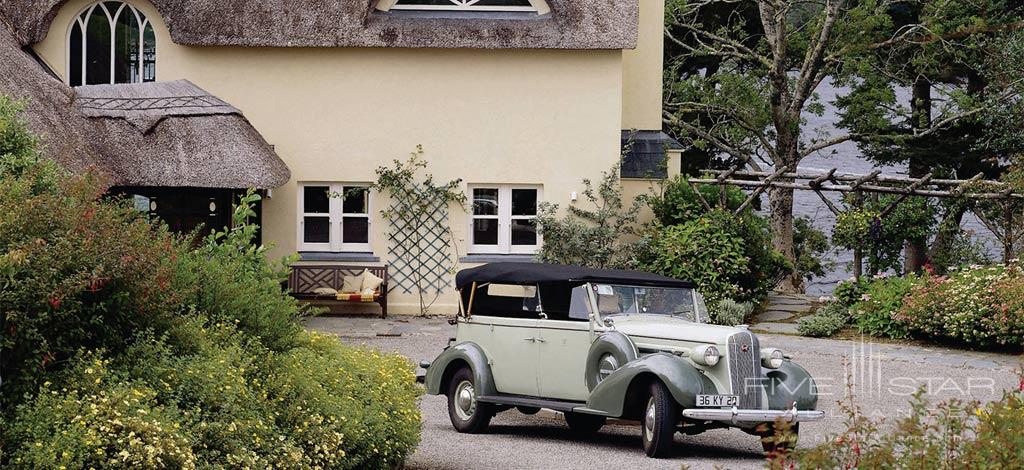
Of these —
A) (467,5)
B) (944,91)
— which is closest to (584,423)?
(467,5)

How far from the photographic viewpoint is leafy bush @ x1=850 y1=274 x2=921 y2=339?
1884 centimetres

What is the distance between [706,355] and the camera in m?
10.5

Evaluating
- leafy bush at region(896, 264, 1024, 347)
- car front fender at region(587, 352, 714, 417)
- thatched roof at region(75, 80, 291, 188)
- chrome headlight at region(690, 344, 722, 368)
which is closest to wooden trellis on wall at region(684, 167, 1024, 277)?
leafy bush at region(896, 264, 1024, 347)

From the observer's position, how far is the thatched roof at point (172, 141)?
62.1 ft

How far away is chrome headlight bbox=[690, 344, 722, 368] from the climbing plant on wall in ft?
37.2

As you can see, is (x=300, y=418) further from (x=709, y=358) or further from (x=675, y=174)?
(x=675, y=174)

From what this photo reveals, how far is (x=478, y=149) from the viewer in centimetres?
2178

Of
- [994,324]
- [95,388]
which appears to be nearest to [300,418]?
[95,388]

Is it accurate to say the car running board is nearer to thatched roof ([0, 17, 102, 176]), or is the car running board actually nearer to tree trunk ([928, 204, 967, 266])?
thatched roof ([0, 17, 102, 176])

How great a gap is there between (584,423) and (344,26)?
10666 mm

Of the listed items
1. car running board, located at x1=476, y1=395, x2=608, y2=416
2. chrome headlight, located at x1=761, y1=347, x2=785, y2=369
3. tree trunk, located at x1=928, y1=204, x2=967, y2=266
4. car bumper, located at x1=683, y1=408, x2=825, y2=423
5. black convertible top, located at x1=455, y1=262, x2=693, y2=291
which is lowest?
car running board, located at x1=476, y1=395, x2=608, y2=416

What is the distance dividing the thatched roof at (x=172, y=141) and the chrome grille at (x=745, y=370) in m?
10.2

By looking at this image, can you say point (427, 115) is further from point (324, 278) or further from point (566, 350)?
point (566, 350)

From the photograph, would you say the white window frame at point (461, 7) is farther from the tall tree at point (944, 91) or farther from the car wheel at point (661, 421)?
the car wheel at point (661, 421)
